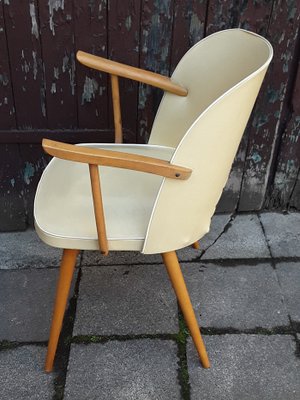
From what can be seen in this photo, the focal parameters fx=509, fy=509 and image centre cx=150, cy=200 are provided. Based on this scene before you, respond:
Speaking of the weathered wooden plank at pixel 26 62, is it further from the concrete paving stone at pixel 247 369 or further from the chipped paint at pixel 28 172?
the concrete paving stone at pixel 247 369

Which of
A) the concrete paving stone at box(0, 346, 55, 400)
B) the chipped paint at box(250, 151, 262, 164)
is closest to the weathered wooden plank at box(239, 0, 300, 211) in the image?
the chipped paint at box(250, 151, 262, 164)

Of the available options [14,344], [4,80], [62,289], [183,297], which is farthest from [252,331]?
[4,80]

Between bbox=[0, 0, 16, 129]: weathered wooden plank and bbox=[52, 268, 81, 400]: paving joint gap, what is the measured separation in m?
0.70

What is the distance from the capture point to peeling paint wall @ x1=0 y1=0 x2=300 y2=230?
1812 mm

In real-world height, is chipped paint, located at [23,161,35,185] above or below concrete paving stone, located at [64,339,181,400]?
above

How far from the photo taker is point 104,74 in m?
1.92

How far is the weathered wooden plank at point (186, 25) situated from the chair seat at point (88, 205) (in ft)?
1.41

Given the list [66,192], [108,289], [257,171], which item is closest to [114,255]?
[108,289]

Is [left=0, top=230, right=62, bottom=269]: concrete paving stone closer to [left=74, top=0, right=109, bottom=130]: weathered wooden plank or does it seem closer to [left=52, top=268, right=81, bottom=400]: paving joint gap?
[left=52, top=268, right=81, bottom=400]: paving joint gap

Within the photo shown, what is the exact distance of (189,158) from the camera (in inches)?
50.8

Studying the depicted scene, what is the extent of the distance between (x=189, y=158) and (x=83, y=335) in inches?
30.7

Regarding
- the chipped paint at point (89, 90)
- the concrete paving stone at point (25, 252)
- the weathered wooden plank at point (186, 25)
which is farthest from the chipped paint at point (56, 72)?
the concrete paving stone at point (25, 252)

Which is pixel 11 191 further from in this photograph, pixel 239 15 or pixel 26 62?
pixel 239 15

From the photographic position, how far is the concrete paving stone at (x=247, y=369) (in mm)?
1557
